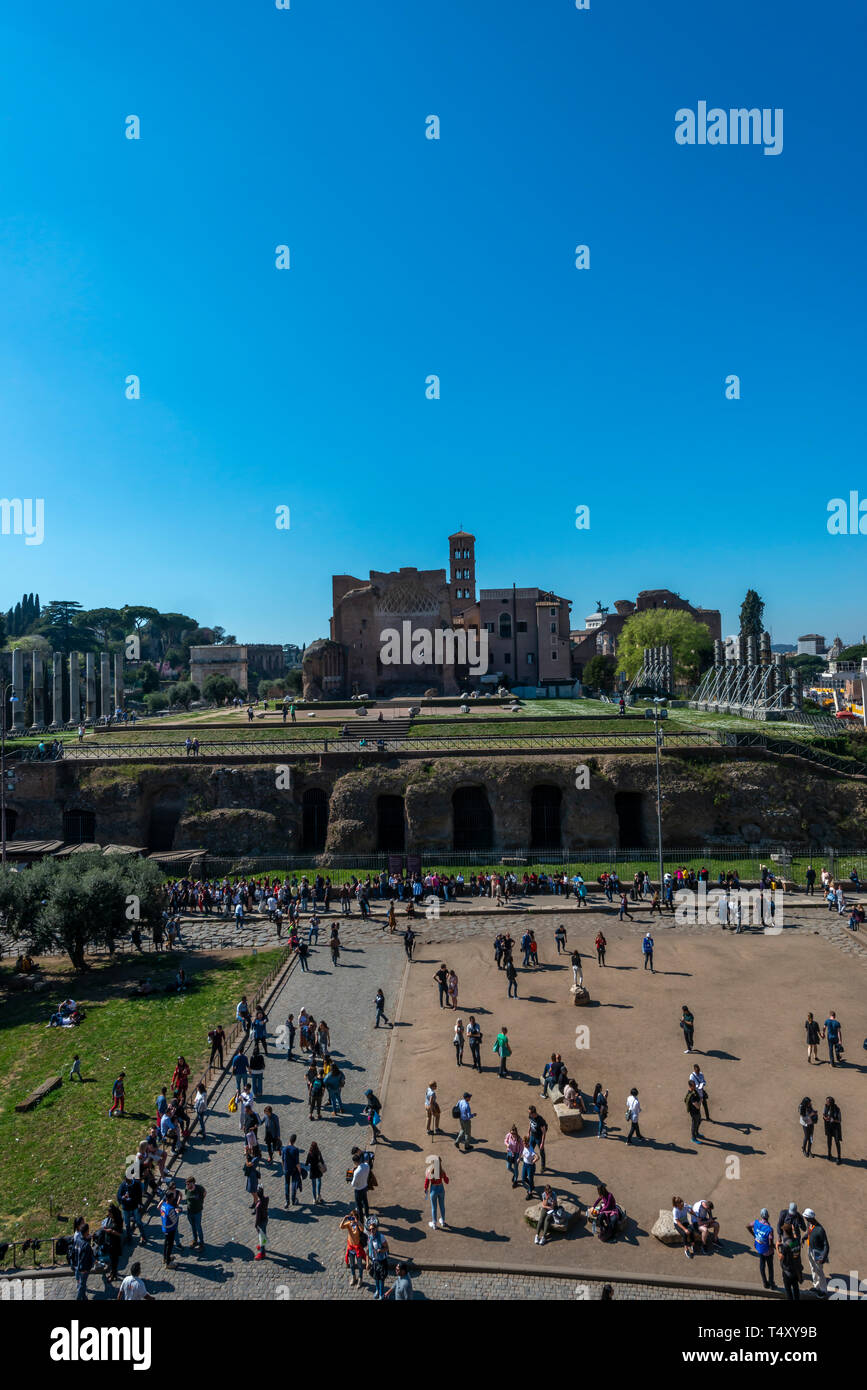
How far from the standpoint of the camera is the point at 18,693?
46625 millimetres

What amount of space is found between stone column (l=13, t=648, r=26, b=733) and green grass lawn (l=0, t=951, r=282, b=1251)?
2619 centimetres

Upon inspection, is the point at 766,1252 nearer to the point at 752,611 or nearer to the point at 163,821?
the point at 163,821

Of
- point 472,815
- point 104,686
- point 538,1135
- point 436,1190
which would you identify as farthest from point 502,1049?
point 104,686

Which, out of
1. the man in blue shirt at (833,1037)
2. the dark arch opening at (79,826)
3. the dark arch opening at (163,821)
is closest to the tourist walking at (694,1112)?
the man in blue shirt at (833,1037)

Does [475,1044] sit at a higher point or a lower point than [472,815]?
lower

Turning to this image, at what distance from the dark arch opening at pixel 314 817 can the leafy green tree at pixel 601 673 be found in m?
46.7

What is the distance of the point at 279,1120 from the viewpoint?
14.3 metres

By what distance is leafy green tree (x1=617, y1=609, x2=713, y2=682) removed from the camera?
6800 centimetres

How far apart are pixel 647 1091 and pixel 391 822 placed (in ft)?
70.4

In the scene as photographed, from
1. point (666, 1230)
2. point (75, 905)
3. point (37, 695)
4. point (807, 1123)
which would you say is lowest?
point (666, 1230)

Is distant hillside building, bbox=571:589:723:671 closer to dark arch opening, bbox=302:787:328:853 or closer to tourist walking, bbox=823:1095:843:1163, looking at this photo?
dark arch opening, bbox=302:787:328:853

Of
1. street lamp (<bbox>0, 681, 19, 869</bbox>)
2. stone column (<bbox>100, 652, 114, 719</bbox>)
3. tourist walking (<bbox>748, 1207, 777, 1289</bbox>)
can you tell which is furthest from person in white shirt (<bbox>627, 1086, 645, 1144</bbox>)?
stone column (<bbox>100, 652, 114, 719</bbox>)

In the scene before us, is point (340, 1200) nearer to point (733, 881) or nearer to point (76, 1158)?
point (76, 1158)
